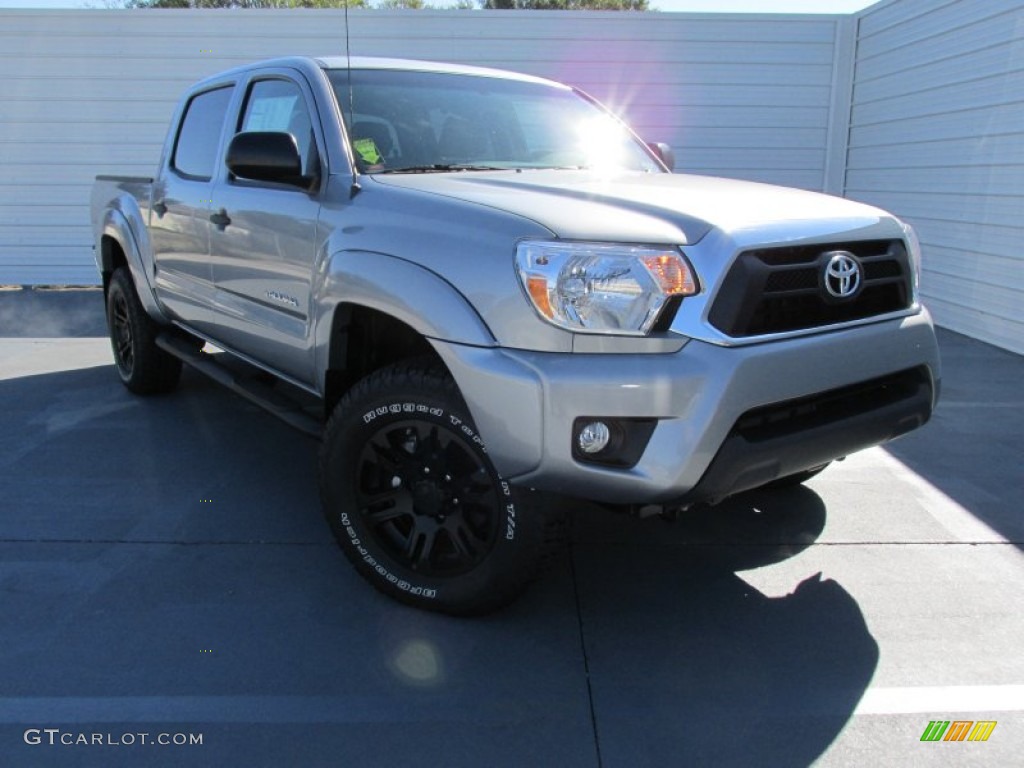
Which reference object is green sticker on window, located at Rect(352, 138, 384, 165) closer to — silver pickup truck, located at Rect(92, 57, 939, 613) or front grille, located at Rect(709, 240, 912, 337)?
silver pickup truck, located at Rect(92, 57, 939, 613)

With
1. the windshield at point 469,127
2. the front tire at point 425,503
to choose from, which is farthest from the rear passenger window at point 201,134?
the front tire at point 425,503

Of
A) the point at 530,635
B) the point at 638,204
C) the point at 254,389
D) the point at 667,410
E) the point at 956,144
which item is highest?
the point at 956,144

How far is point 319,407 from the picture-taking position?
4121 millimetres

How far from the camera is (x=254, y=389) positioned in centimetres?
399

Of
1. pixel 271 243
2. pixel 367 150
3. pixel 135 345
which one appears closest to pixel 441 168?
pixel 367 150

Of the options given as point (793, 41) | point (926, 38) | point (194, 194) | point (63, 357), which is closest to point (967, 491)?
point (194, 194)

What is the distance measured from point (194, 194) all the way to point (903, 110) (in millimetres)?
7598

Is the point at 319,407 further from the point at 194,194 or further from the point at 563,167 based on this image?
the point at 563,167

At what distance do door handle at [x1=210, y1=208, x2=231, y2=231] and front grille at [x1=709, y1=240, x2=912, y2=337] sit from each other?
2486mm

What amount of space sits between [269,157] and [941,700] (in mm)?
2901

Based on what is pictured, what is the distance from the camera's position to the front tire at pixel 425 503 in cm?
269

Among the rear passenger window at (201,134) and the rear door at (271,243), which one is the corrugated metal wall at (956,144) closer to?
the rear door at (271,243)

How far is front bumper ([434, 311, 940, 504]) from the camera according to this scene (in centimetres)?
234

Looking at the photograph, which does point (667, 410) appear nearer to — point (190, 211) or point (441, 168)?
point (441, 168)
